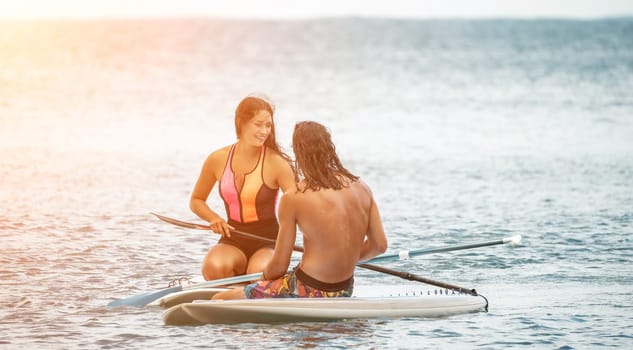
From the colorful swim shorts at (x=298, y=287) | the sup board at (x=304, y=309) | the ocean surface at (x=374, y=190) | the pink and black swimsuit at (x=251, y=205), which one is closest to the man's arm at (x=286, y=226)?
the colorful swim shorts at (x=298, y=287)

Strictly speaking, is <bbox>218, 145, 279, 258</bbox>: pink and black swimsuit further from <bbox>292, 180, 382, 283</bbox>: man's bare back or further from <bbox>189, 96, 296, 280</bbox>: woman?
<bbox>292, 180, 382, 283</bbox>: man's bare back

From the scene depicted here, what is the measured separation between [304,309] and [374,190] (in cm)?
869

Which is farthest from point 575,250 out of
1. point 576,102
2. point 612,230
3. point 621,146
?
point 576,102

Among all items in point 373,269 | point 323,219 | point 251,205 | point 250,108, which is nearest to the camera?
point 323,219

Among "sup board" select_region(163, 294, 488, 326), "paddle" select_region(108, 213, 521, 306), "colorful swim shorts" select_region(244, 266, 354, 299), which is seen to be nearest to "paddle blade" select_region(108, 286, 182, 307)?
"paddle" select_region(108, 213, 521, 306)

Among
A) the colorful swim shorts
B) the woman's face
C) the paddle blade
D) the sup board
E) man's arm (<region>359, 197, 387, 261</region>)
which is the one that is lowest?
the sup board

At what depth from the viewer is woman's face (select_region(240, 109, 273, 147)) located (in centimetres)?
918

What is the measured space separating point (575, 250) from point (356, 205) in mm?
4527

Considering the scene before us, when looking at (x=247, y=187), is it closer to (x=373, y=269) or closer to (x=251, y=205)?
(x=251, y=205)

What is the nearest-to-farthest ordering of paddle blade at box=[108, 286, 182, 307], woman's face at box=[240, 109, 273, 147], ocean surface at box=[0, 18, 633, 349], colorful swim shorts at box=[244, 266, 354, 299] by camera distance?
colorful swim shorts at box=[244, 266, 354, 299]
woman's face at box=[240, 109, 273, 147]
ocean surface at box=[0, 18, 633, 349]
paddle blade at box=[108, 286, 182, 307]

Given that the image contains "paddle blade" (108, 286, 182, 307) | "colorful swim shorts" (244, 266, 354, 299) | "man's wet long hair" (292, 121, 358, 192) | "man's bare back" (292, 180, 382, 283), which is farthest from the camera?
"paddle blade" (108, 286, 182, 307)

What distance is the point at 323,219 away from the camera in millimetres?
8547

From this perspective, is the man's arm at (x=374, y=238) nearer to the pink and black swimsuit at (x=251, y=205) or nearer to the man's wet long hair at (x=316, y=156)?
the man's wet long hair at (x=316, y=156)

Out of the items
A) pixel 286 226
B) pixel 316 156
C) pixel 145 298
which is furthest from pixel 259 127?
pixel 145 298
